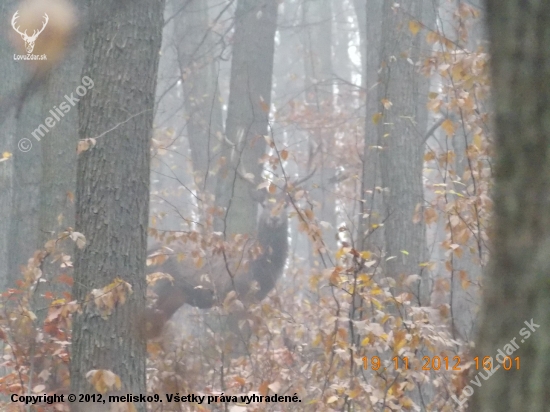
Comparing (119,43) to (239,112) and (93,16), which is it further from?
(239,112)

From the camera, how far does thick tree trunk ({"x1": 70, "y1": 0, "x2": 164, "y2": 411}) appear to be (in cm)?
471

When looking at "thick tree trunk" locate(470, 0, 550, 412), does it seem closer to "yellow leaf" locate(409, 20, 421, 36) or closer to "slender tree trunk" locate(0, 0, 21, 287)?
"yellow leaf" locate(409, 20, 421, 36)

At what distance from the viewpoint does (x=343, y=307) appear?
570 cm

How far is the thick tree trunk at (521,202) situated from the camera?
1.64 metres

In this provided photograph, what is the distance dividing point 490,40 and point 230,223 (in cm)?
950

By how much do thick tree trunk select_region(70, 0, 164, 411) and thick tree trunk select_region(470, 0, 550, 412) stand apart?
335 cm

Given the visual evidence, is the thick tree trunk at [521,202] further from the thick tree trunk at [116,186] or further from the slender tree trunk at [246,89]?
the slender tree trunk at [246,89]

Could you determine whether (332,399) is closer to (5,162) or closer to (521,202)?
(521,202)

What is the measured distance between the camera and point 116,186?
4.87m

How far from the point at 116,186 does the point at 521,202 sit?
11.8ft

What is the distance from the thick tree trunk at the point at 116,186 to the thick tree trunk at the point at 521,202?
3347 millimetres

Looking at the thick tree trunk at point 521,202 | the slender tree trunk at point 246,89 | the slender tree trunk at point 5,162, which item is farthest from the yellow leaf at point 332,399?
the slender tree trunk at point 246,89

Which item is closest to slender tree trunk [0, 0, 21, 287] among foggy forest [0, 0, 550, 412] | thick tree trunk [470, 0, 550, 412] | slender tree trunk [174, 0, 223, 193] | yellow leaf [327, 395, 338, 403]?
foggy forest [0, 0, 550, 412]

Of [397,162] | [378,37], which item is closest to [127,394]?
[397,162]
